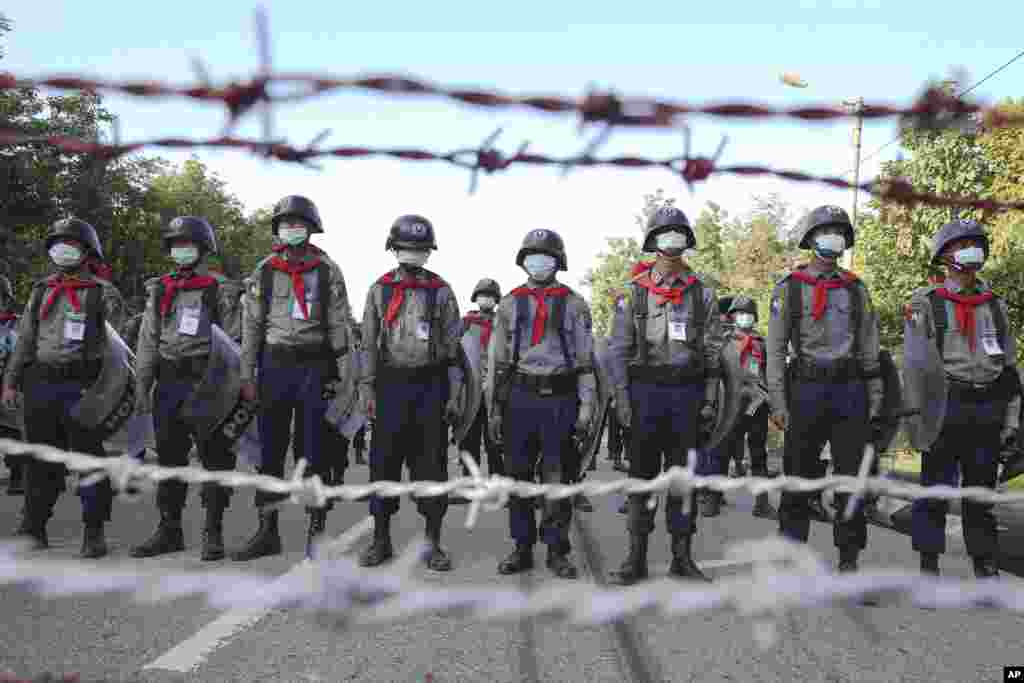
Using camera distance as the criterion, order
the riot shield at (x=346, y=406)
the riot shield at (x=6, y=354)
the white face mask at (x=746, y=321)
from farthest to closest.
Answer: the white face mask at (x=746, y=321) < the riot shield at (x=6, y=354) < the riot shield at (x=346, y=406)

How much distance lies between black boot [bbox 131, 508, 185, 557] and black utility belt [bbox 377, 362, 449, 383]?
1.65 metres

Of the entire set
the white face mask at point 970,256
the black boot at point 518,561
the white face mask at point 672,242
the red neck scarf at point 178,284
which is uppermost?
the white face mask at point 672,242

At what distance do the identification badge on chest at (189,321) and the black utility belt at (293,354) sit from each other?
0.55m

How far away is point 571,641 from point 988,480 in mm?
3143

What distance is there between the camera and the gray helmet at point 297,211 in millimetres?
5094

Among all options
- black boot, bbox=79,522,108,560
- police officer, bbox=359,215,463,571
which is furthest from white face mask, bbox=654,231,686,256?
black boot, bbox=79,522,108,560

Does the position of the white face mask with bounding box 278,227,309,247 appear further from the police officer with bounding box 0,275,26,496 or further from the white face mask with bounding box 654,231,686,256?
the police officer with bounding box 0,275,26,496

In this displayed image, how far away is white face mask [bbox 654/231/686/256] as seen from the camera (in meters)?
4.91

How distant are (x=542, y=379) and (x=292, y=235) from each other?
1926 mm

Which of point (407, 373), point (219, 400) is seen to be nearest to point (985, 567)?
point (407, 373)

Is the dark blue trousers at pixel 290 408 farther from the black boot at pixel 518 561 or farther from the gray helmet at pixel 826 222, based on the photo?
Result: the gray helmet at pixel 826 222

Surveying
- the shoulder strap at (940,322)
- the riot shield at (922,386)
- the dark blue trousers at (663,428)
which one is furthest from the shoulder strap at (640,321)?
the shoulder strap at (940,322)

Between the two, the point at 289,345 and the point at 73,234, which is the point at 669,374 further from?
the point at 73,234

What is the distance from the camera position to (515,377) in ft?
17.0
